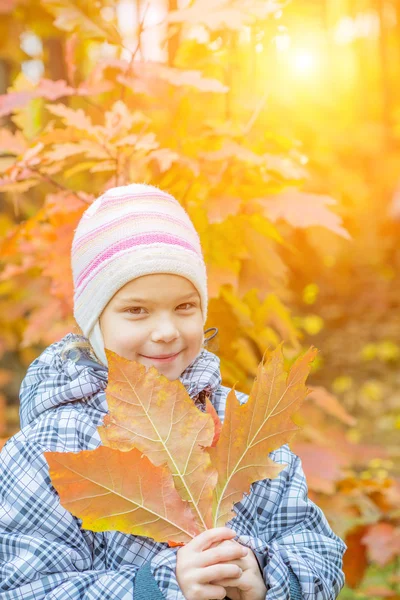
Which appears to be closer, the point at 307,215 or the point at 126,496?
the point at 126,496

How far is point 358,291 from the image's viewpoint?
21.1 ft

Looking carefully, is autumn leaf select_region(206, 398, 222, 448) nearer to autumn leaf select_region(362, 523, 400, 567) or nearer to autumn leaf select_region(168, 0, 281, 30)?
autumn leaf select_region(168, 0, 281, 30)

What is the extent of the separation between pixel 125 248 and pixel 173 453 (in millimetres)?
408

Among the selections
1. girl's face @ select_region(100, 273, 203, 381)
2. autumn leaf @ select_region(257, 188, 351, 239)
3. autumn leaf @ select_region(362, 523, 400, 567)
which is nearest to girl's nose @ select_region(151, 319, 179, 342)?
girl's face @ select_region(100, 273, 203, 381)

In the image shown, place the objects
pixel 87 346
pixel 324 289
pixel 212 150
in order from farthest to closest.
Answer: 1. pixel 324 289
2. pixel 212 150
3. pixel 87 346

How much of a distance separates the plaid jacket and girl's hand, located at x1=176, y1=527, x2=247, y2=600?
0.09ft

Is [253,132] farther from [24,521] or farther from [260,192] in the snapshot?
[24,521]

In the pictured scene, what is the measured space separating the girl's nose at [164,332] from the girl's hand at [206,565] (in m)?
0.35

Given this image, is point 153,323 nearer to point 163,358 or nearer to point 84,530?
point 163,358

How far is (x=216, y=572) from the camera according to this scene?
3.41 ft

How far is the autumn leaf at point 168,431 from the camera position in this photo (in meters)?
1.05

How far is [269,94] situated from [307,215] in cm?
46

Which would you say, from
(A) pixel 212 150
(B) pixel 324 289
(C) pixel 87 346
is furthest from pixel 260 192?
(B) pixel 324 289

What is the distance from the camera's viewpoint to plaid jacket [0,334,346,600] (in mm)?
1115
